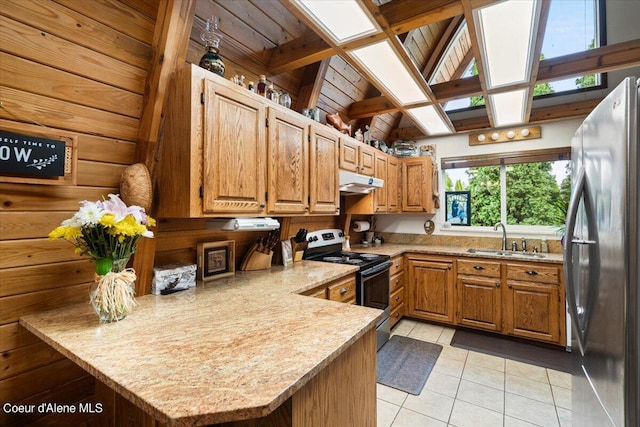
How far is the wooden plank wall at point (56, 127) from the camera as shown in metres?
1.20

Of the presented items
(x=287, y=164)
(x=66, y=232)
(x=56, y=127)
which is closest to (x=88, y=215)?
(x=66, y=232)

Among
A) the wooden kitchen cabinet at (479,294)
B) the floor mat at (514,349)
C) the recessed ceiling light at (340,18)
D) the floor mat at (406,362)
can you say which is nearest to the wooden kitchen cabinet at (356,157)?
the recessed ceiling light at (340,18)

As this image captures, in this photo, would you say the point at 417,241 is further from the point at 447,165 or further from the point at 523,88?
the point at 523,88

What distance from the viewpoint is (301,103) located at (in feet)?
8.82

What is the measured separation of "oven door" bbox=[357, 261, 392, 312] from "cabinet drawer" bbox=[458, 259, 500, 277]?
37.7 inches

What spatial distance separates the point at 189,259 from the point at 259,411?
149 cm

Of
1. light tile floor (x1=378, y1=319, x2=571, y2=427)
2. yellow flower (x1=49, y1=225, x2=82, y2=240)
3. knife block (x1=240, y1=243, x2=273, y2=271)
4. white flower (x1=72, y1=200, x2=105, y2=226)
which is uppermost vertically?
white flower (x1=72, y1=200, x2=105, y2=226)

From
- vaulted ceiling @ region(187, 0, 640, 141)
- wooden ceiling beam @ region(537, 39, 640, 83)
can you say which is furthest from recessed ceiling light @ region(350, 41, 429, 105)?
wooden ceiling beam @ region(537, 39, 640, 83)

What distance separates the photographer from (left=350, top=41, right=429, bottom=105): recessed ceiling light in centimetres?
197

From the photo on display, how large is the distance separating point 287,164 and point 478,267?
257 cm

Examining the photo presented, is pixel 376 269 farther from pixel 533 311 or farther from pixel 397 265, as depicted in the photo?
pixel 533 311

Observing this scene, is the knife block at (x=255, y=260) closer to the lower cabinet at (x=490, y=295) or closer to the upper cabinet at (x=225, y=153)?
the upper cabinet at (x=225, y=153)

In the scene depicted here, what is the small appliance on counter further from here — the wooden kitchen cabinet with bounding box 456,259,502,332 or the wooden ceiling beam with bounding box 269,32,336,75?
the wooden ceiling beam with bounding box 269,32,336,75

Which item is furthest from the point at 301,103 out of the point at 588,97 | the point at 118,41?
the point at 588,97
